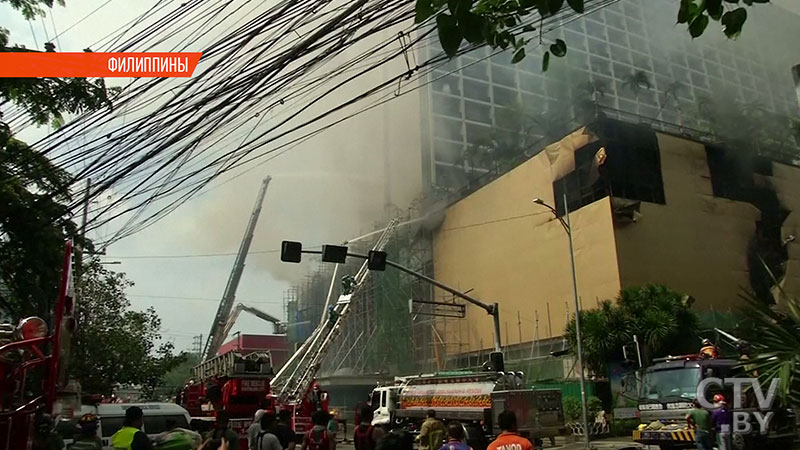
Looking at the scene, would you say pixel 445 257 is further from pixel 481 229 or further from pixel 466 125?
pixel 466 125

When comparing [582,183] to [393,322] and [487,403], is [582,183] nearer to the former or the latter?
[393,322]

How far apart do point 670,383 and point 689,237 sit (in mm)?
25746

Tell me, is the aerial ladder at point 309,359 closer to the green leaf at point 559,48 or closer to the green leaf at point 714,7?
the green leaf at point 559,48

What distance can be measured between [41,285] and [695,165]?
123 feet

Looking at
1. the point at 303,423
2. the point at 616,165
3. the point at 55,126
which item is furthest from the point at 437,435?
the point at 616,165

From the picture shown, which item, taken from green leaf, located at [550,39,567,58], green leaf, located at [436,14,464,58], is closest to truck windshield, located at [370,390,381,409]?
green leaf, located at [550,39,567,58]

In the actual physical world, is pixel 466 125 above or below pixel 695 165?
above

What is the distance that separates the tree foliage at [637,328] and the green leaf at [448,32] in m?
25.0

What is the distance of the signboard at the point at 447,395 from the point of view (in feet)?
55.1

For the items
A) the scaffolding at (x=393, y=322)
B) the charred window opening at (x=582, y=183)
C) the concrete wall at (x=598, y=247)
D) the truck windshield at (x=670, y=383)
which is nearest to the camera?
the truck windshield at (x=670, y=383)

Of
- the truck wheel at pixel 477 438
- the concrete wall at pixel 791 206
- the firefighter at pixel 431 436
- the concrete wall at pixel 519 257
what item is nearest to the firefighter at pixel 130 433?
the firefighter at pixel 431 436

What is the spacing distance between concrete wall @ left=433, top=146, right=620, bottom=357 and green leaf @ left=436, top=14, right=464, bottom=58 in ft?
103

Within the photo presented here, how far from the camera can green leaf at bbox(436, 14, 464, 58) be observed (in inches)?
132

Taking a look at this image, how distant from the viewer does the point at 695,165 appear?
38.0 metres
